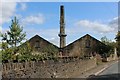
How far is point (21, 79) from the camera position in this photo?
11414mm

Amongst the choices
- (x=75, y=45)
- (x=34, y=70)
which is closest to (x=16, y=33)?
(x=34, y=70)

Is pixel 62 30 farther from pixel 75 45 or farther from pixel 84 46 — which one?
pixel 84 46

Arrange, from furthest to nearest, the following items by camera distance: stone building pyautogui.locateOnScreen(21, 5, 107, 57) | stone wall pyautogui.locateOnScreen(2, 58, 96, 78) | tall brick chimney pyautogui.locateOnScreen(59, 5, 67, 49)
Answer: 1. stone building pyautogui.locateOnScreen(21, 5, 107, 57)
2. tall brick chimney pyautogui.locateOnScreen(59, 5, 67, 49)
3. stone wall pyautogui.locateOnScreen(2, 58, 96, 78)

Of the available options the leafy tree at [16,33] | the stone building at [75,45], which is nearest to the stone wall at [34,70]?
the leafy tree at [16,33]

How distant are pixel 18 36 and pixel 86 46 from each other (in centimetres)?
3500

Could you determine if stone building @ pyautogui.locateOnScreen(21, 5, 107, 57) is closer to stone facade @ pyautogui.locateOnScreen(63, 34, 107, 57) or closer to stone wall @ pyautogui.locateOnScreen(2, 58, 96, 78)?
stone facade @ pyautogui.locateOnScreen(63, 34, 107, 57)

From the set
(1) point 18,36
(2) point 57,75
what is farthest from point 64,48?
(2) point 57,75

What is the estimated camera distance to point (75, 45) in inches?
2704

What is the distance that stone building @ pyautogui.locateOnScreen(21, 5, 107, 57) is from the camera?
209ft

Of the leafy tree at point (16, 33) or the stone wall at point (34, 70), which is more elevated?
the leafy tree at point (16, 33)

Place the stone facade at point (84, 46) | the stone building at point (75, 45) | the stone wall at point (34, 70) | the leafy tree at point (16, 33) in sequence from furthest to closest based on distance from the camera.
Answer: the stone facade at point (84, 46)
the stone building at point (75, 45)
the leafy tree at point (16, 33)
the stone wall at point (34, 70)

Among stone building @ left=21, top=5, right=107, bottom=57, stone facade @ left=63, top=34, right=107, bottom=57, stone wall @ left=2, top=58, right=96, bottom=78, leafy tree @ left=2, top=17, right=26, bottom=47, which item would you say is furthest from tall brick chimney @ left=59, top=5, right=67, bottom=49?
stone wall @ left=2, top=58, right=96, bottom=78

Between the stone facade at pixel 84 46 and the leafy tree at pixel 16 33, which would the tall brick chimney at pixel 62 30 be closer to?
the stone facade at pixel 84 46

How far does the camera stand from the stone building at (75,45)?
63625 mm
